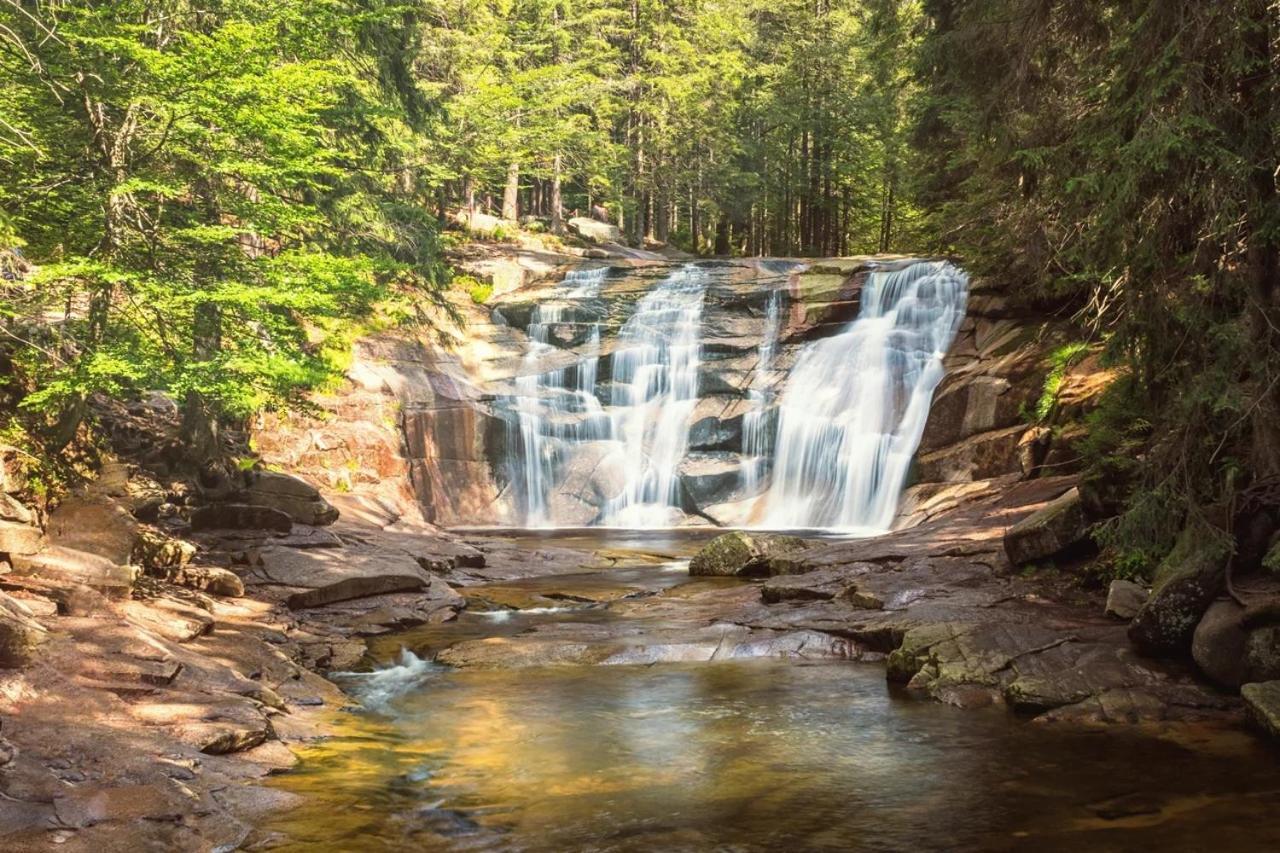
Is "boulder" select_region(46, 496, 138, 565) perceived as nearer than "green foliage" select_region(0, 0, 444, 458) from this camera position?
No

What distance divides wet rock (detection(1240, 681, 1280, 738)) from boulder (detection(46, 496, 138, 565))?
35.3ft

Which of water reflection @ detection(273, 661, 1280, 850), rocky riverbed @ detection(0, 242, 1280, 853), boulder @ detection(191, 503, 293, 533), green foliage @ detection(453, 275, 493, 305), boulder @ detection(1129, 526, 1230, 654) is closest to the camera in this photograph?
water reflection @ detection(273, 661, 1280, 850)

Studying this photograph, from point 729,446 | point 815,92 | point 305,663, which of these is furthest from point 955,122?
point 815,92

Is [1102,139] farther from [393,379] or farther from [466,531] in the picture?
[393,379]

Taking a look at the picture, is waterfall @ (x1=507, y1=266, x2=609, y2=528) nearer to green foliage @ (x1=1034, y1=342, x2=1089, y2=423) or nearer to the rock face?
green foliage @ (x1=1034, y1=342, x2=1089, y2=423)

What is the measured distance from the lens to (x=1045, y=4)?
942 centimetres

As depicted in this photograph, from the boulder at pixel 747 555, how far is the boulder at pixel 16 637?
971 centimetres

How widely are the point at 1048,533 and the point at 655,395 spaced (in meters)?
14.7

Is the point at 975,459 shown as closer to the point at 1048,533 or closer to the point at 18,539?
the point at 1048,533

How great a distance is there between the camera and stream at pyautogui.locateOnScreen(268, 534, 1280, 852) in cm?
609

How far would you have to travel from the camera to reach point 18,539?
8906 mm

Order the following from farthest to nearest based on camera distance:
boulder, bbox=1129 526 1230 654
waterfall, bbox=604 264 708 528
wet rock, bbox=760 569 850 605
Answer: waterfall, bbox=604 264 708 528, wet rock, bbox=760 569 850 605, boulder, bbox=1129 526 1230 654

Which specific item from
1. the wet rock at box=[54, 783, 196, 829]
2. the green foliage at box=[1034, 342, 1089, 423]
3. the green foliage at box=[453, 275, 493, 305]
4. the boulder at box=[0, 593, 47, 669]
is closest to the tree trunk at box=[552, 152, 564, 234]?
the green foliage at box=[453, 275, 493, 305]

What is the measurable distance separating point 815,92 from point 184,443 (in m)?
30.3
